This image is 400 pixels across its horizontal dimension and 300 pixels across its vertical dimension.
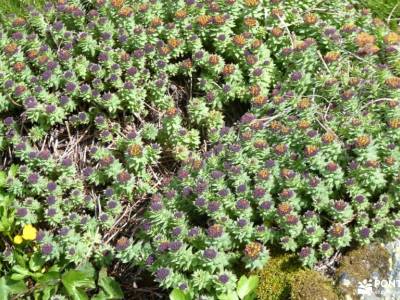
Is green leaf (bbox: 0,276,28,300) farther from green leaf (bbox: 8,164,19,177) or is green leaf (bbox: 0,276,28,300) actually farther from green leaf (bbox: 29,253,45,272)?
green leaf (bbox: 8,164,19,177)

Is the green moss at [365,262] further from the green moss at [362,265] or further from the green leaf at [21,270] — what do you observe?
the green leaf at [21,270]

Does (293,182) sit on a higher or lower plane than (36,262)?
higher

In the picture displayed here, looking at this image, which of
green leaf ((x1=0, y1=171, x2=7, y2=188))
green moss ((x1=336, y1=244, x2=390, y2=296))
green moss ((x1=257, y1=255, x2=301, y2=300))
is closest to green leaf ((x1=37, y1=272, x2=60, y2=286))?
green leaf ((x1=0, y1=171, x2=7, y2=188))

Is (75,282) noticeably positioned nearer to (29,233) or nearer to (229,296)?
(29,233)

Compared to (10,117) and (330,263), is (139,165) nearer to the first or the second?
(10,117)

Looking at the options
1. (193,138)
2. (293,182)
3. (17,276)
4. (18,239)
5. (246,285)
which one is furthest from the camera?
(193,138)

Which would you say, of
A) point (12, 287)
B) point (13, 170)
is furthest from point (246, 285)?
point (13, 170)
